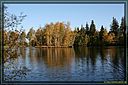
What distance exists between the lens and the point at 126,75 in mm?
5707

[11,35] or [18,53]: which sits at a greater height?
[11,35]

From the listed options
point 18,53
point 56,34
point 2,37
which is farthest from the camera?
point 56,34

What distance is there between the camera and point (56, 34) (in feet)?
81.1
